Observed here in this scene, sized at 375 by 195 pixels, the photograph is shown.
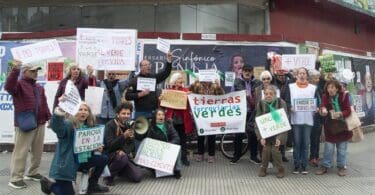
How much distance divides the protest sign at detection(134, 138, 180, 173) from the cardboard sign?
341cm

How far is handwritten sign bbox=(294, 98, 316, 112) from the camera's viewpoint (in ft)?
29.6

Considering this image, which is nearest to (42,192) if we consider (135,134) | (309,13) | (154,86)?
(135,134)

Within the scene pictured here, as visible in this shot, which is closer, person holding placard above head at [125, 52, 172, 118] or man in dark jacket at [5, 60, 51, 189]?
man in dark jacket at [5, 60, 51, 189]

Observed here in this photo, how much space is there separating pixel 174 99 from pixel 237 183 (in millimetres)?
2168

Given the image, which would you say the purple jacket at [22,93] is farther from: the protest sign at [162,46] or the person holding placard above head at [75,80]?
the protest sign at [162,46]

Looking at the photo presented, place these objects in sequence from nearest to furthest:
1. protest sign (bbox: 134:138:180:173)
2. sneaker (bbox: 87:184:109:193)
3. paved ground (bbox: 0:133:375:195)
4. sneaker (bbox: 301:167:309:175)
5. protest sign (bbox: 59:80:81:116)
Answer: protest sign (bbox: 59:80:81:116) → sneaker (bbox: 87:184:109:193) → paved ground (bbox: 0:133:375:195) → protest sign (bbox: 134:138:180:173) → sneaker (bbox: 301:167:309:175)

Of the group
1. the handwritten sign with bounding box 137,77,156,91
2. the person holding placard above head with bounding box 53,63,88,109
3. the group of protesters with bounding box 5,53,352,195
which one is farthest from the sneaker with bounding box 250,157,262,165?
the person holding placard above head with bounding box 53,63,88,109

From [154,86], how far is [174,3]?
603 cm

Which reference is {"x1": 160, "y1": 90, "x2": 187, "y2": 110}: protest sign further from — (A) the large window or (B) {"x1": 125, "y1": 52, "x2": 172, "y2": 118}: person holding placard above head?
(A) the large window

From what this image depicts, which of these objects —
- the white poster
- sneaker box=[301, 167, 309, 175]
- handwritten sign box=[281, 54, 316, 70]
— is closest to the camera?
sneaker box=[301, 167, 309, 175]

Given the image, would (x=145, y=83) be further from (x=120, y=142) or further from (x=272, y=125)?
(x=272, y=125)

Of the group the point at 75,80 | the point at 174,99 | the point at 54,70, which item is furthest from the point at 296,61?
the point at 54,70

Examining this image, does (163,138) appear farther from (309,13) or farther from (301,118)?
(309,13)

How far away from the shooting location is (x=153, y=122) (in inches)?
342
